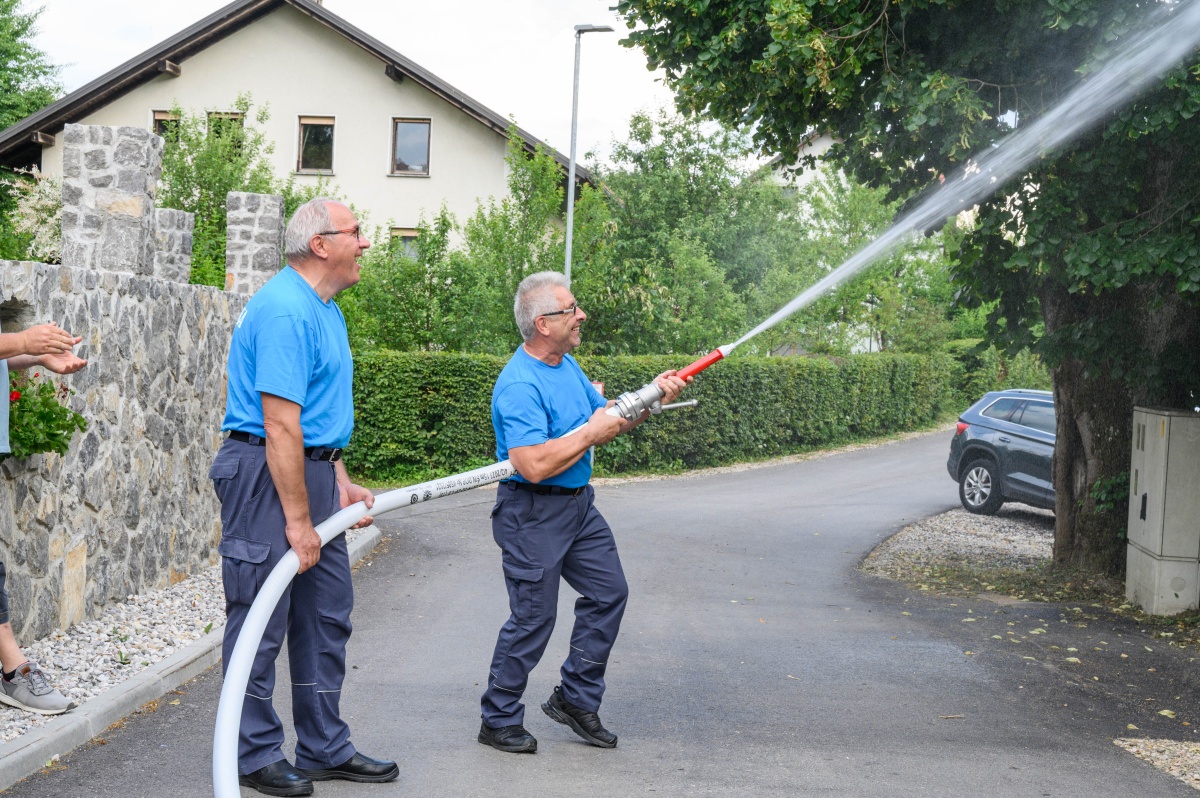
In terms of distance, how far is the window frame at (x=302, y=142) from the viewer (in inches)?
1244

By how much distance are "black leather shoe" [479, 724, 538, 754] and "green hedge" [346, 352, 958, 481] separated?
1268cm

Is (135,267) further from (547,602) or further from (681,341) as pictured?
(681,341)

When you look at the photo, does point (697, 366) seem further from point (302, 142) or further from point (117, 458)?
point (302, 142)

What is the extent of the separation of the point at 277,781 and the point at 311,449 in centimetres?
124

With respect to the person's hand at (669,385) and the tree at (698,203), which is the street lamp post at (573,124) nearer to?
the tree at (698,203)

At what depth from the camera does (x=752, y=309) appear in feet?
103

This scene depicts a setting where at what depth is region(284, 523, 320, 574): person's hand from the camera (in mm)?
4406

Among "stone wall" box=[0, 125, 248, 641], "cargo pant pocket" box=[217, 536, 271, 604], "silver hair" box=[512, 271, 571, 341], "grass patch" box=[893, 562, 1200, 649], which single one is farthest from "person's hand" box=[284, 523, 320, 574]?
"grass patch" box=[893, 562, 1200, 649]

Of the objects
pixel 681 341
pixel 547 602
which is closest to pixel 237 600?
pixel 547 602

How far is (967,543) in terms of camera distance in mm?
13711

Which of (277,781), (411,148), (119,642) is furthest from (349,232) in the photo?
(411,148)

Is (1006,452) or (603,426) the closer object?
(603,426)

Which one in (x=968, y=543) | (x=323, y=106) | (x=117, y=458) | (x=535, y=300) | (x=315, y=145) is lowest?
(x=968, y=543)

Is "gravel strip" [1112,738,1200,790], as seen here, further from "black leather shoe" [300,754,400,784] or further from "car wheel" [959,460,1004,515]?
"car wheel" [959,460,1004,515]
